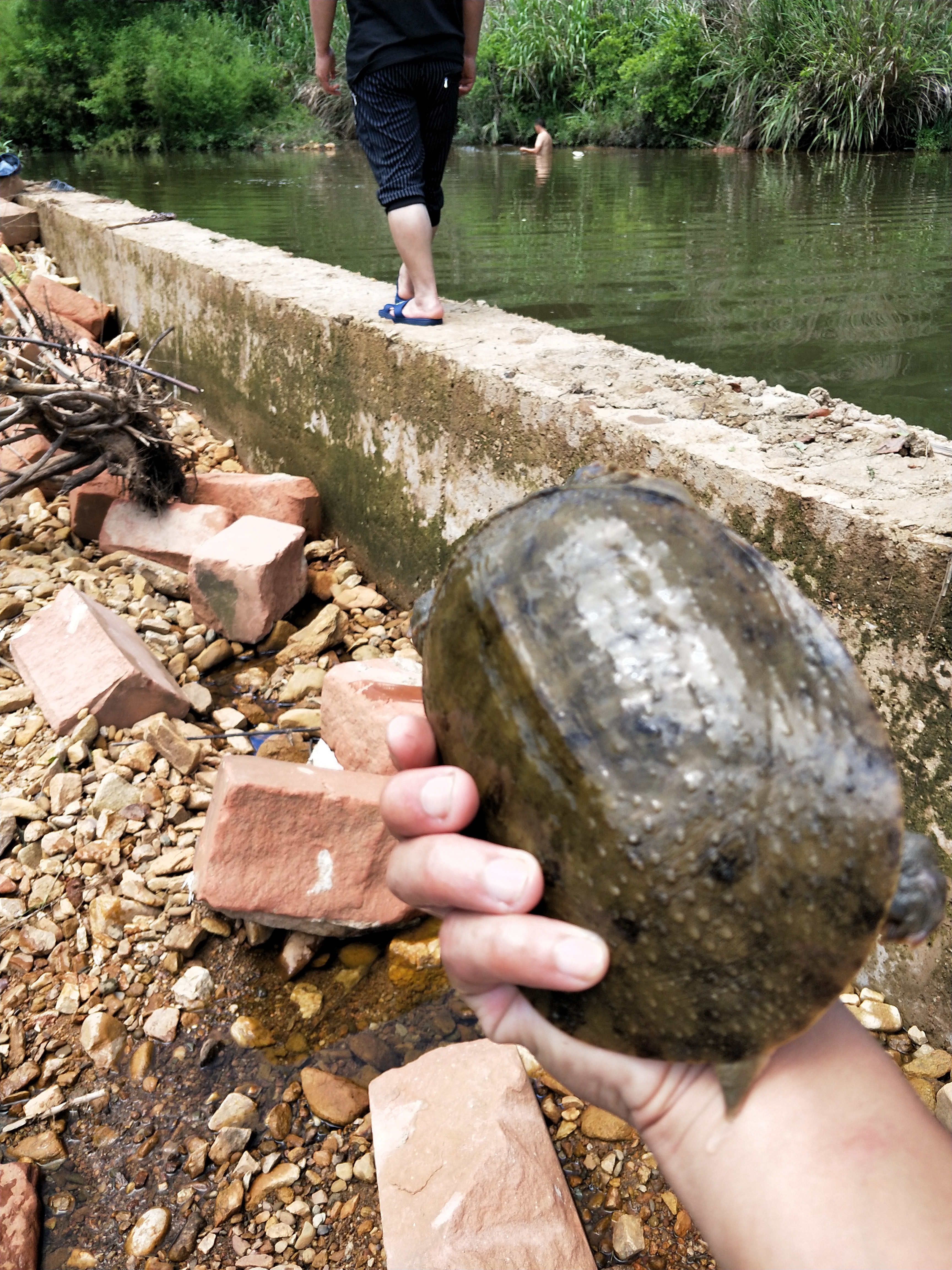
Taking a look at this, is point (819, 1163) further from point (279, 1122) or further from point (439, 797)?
point (279, 1122)

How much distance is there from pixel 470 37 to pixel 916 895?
396cm

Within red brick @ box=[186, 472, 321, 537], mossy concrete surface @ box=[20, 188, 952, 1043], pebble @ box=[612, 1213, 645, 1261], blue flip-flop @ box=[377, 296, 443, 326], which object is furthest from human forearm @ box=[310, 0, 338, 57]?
pebble @ box=[612, 1213, 645, 1261]

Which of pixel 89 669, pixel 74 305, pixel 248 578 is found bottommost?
pixel 89 669

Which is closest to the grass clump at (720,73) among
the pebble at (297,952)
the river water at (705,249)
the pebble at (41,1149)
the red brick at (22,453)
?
the river water at (705,249)

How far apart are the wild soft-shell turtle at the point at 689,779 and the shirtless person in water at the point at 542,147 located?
1951 cm

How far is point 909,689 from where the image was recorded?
1.86 metres

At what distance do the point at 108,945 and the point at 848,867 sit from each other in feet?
6.24

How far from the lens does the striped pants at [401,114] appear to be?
3.59 meters

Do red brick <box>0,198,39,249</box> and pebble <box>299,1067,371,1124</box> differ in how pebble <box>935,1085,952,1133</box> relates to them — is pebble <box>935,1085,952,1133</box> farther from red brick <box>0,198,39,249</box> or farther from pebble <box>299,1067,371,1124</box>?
red brick <box>0,198,39,249</box>

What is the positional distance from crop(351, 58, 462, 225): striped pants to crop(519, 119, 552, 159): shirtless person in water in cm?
1630

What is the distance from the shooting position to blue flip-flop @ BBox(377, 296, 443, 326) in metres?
3.46

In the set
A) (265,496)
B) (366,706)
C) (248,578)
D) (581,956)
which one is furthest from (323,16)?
(581,956)

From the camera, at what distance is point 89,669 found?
297 cm

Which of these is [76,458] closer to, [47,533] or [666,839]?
[47,533]
